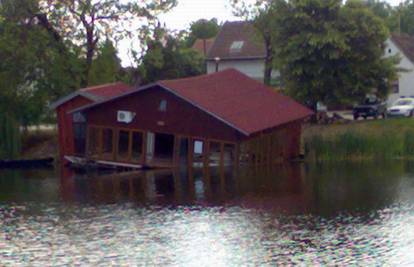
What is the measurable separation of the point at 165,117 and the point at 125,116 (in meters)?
2.41

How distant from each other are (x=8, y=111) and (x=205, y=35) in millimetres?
59921

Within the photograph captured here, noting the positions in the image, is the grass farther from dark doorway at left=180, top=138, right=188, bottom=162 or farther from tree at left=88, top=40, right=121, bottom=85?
tree at left=88, top=40, right=121, bottom=85

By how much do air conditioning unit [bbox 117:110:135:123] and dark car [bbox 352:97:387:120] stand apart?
1799cm

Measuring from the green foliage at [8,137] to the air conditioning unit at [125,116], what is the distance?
837 cm

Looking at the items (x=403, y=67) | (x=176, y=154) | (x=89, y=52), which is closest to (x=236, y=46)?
(x=403, y=67)

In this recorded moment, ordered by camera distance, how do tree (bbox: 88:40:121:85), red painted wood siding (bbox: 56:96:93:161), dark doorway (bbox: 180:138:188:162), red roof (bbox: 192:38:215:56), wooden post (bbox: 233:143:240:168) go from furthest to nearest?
red roof (bbox: 192:38:215:56) < tree (bbox: 88:40:121:85) < red painted wood siding (bbox: 56:96:93:161) < dark doorway (bbox: 180:138:188:162) < wooden post (bbox: 233:143:240:168)

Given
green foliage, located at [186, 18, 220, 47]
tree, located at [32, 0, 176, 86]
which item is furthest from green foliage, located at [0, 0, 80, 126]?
green foliage, located at [186, 18, 220, 47]

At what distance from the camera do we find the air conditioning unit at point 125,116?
2101 inches

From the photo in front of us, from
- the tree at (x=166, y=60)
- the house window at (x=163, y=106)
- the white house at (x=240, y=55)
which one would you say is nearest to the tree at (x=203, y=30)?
the white house at (x=240, y=55)

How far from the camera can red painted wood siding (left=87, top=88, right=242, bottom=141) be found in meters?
51.4

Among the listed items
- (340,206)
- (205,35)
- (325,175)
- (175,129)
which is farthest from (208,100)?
(205,35)

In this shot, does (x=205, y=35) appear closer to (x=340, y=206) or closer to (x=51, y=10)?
(x=51, y=10)

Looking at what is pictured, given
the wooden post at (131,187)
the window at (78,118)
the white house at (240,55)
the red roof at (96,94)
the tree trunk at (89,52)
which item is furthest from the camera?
the white house at (240,55)

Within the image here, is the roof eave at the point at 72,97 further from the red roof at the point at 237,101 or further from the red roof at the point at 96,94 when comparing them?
the red roof at the point at 237,101
